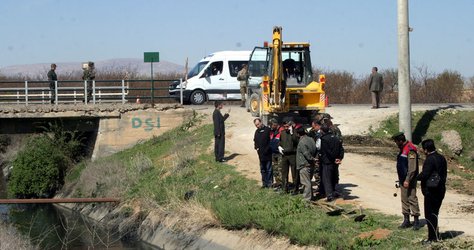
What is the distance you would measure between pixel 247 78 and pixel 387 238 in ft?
61.1

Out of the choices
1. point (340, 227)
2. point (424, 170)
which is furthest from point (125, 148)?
point (424, 170)

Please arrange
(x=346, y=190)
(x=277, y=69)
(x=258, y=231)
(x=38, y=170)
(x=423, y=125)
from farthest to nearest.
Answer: (x=38, y=170) → (x=423, y=125) → (x=277, y=69) → (x=346, y=190) → (x=258, y=231)

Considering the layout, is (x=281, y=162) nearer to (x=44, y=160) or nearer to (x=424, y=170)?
(x=424, y=170)

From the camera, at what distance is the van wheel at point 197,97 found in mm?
38500

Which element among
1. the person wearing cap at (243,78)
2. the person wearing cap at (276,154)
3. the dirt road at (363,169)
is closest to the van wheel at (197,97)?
the dirt road at (363,169)

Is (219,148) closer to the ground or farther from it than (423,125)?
closer to the ground

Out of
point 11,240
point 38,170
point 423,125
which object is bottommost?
point 11,240

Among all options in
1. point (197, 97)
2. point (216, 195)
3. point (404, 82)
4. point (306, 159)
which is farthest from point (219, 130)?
point (197, 97)

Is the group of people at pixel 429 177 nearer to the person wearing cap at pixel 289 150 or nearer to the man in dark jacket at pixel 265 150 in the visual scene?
the person wearing cap at pixel 289 150

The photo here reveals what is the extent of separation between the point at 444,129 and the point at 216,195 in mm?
12284

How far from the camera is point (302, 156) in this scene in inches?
714

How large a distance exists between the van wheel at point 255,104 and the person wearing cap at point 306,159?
1266 centimetres

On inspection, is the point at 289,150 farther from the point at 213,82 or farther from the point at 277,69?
the point at 213,82

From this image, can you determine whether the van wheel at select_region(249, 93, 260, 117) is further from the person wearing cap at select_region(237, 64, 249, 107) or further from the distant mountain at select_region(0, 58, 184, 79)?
the distant mountain at select_region(0, 58, 184, 79)
